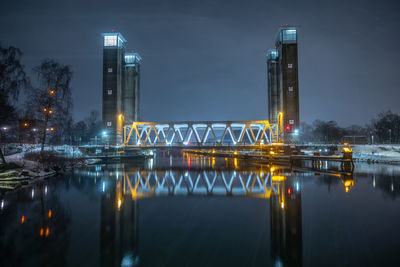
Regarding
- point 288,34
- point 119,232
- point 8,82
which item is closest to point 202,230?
point 119,232

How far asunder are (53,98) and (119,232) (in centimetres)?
2749

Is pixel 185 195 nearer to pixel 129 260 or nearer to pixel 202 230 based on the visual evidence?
pixel 202 230

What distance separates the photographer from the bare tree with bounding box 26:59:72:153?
94.2ft

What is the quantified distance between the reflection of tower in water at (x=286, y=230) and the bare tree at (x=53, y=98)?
25.8 metres

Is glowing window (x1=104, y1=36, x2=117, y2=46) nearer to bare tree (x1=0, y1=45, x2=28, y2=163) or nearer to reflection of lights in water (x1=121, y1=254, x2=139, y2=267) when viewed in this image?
bare tree (x1=0, y1=45, x2=28, y2=163)

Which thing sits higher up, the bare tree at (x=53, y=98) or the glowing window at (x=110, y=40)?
the glowing window at (x=110, y=40)

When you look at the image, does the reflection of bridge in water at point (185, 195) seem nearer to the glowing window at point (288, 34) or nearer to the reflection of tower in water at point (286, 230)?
the reflection of tower in water at point (286, 230)

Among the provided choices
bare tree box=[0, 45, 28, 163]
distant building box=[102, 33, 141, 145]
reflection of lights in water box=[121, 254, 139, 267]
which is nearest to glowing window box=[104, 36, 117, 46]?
distant building box=[102, 33, 141, 145]

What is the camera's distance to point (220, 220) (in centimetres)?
811

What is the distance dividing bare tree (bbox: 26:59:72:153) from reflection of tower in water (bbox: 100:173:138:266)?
21767mm

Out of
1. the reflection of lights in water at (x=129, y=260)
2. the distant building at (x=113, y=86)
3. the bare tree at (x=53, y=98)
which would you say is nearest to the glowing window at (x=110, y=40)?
the distant building at (x=113, y=86)

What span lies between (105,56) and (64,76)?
27.0 meters

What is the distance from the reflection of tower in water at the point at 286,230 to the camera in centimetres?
529

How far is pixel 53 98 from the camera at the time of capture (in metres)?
29.9
